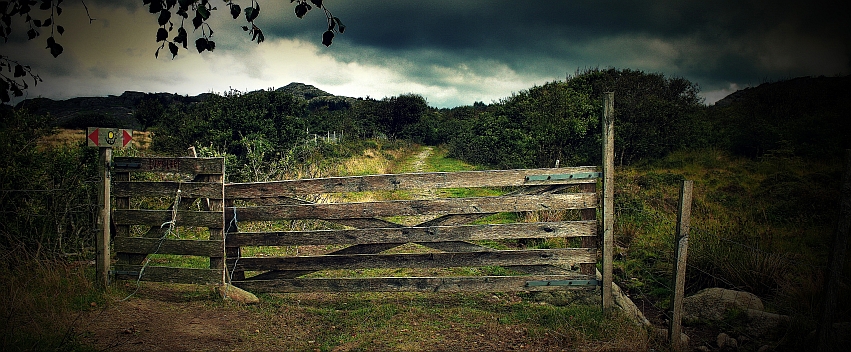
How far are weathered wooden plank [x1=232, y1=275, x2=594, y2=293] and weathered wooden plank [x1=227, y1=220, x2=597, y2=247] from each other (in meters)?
0.57

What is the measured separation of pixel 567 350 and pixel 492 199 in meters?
2.02

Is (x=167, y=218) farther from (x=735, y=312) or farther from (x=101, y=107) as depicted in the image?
(x=101, y=107)

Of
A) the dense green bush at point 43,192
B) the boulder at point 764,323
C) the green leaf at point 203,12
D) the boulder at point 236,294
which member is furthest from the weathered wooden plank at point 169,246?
the boulder at point 764,323

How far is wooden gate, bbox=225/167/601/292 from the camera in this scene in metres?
5.38

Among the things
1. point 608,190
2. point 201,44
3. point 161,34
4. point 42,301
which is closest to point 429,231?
point 608,190

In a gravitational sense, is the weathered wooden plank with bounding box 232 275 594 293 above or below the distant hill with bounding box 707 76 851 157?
below

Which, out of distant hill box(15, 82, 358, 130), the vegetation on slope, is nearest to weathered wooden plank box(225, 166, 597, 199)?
the vegetation on slope

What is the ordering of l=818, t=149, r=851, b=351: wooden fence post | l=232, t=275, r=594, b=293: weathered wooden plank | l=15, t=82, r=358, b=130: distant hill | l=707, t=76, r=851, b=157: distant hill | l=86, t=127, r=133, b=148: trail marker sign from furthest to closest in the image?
1. l=707, t=76, r=851, b=157: distant hill
2. l=15, t=82, r=358, b=130: distant hill
3. l=232, t=275, r=594, b=293: weathered wooden plank
4. l=86, t=127, r=133, b=148: trail marker sign
5. l=818, t=149, r=851, b=351: wooden fence post

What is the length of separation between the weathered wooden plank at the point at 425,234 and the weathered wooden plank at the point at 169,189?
68 centimetres

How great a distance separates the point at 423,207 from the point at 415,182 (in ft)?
1.20

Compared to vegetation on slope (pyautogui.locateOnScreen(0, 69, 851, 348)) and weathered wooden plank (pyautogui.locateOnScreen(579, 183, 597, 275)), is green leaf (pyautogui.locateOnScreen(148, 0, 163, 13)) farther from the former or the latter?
weathered wooden plank (pyautogui.locateOnScreen(579, 183, 597, 275))

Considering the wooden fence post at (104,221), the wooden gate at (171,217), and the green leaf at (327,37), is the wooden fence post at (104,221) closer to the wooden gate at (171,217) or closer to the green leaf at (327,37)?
the wooden gate at (171,217)

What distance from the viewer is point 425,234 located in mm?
5527

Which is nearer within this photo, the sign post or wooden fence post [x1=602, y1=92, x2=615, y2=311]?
wooden fence post [x1=602, y1=92, x2=615, y2=311]
